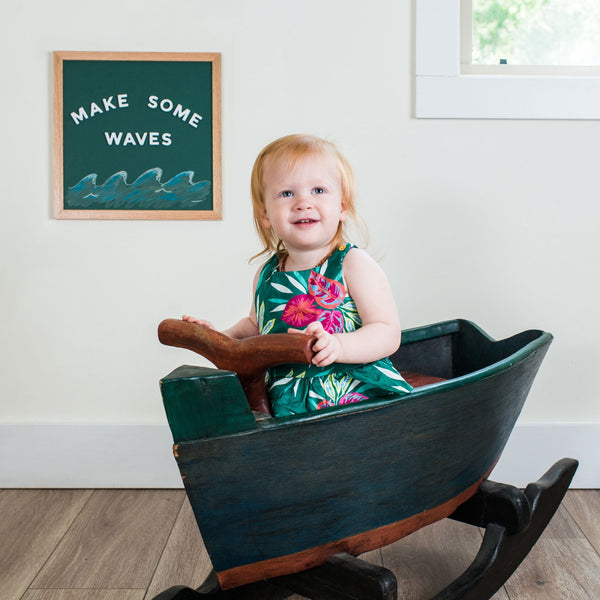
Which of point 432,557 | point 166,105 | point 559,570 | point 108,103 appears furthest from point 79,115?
point 559,570

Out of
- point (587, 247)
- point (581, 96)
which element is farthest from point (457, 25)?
point (587, 247)

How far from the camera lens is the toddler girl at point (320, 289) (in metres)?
1.03

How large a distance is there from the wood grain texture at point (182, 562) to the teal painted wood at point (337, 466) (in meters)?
0.42

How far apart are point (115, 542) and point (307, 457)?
2.32 ft

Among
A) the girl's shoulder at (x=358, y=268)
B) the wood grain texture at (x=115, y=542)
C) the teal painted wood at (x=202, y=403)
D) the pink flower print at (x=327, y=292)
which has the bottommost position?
the wood grain texture at (x=115, y=542)

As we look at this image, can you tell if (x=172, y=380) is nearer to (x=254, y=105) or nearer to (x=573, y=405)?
(x=254, y=105)

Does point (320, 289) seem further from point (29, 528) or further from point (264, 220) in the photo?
point (29, 528)

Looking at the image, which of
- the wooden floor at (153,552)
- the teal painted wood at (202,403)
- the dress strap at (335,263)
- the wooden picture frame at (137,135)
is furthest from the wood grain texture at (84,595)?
the wooden picture frame at (137,135)

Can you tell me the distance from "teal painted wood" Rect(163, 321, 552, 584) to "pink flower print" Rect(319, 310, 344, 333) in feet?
0.67

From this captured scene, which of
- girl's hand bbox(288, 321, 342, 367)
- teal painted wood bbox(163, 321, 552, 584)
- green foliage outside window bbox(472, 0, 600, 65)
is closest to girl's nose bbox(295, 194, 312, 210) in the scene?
girl's hand bbox(288, 321, 342, 367)

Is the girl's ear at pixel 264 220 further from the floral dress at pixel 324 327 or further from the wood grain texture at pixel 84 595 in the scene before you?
the wood grain texture at pixel 84 595

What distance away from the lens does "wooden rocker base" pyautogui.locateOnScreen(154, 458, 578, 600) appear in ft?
2.85

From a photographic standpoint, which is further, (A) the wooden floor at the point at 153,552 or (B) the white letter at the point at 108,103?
(B) the white letter at the point at 108,103

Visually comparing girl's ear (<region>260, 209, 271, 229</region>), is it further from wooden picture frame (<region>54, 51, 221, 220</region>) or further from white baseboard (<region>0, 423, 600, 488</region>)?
white baseboard (<region>0, 423, 600, 488</region>)
